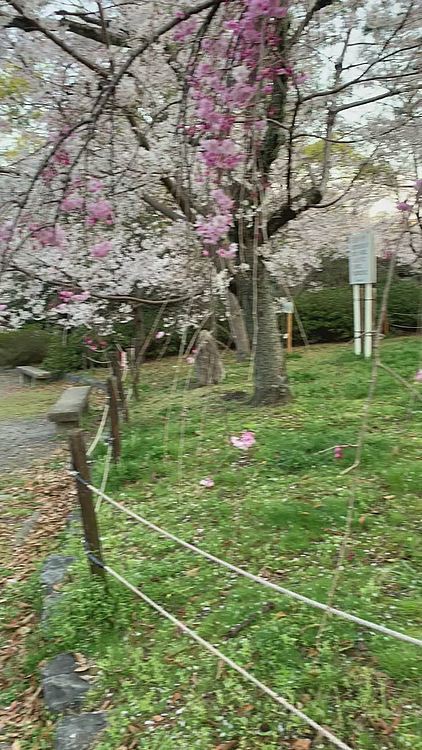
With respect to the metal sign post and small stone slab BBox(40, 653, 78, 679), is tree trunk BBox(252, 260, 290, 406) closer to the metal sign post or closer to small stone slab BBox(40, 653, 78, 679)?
the metal sign post

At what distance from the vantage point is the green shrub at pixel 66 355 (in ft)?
34.1

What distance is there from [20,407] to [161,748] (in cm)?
698

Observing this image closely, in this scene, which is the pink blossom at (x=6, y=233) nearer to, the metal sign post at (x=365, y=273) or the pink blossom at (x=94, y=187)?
the pink blossom at (x=94, y=187)

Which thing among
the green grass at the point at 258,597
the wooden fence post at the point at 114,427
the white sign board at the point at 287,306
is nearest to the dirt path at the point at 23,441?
the wooden fence post at the point at 114,427

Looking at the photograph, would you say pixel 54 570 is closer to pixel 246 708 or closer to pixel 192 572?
pixel 192 572

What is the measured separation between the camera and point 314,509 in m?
2.98

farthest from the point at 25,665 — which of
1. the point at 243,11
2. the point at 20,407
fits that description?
the point at 20,407

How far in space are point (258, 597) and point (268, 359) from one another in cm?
303

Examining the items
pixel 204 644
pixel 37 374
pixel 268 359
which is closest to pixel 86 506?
pixel 204 644

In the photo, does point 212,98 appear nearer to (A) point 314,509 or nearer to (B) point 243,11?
(B) point 243,11

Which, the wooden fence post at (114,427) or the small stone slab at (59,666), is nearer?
the small stone slab at (59,666)

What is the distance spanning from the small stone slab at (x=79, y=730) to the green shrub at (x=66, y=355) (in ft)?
28.3

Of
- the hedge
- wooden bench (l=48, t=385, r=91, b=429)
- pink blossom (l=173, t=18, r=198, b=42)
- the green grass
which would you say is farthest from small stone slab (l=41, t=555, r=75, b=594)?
the hedge

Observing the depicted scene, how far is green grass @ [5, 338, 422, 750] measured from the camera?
1.83 m
